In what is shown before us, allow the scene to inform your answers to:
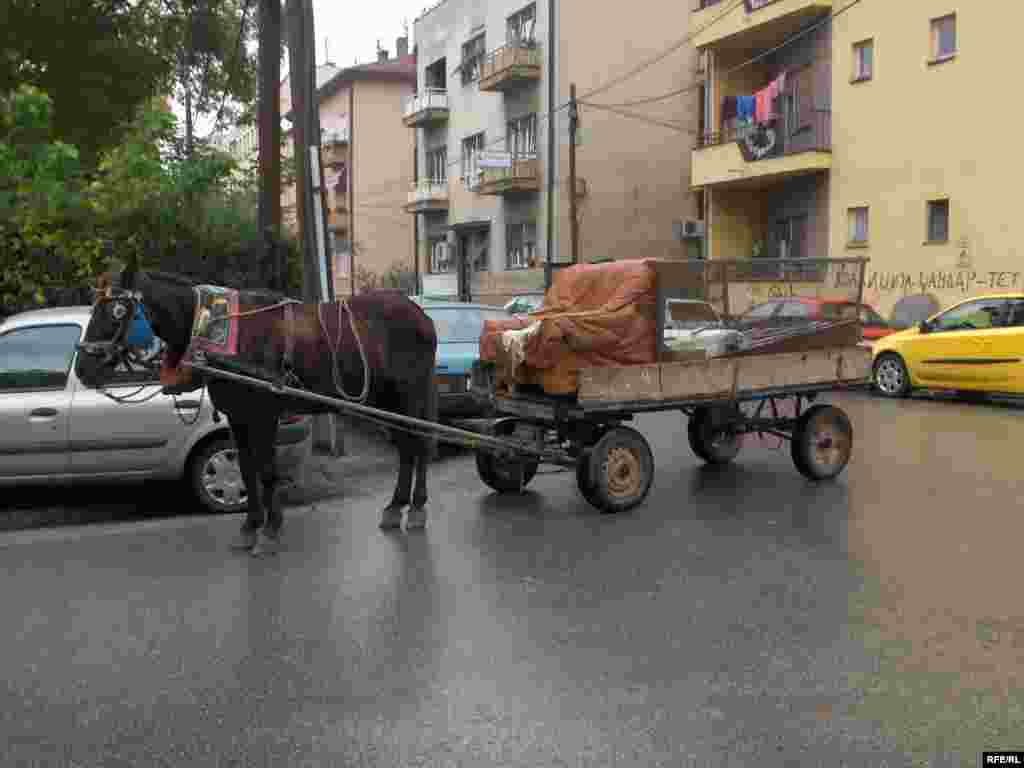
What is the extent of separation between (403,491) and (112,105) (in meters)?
12.7

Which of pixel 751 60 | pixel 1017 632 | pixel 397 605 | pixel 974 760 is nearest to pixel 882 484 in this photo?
pixel 1017 632

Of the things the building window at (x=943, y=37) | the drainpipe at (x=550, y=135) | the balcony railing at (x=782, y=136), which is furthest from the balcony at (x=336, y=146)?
the building window at (x=943, y=37)

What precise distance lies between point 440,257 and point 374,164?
12.6 metres

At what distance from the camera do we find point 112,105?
1884 cm

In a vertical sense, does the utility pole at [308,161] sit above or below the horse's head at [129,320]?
above

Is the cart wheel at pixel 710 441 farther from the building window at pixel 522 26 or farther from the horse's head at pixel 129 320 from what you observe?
the building window at pixel 522 26

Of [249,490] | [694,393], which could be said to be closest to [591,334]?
[694,393]

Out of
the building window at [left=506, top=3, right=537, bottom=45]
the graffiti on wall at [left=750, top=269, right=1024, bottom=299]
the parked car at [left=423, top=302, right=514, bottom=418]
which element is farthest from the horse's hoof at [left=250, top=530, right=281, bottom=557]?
the building window at [left=506, top=3, right=537, bottom=45]

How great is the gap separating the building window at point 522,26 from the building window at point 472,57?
2.40 meters

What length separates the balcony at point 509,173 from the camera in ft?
117

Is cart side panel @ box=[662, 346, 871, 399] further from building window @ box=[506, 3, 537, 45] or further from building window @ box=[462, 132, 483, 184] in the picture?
building window @ box=[462, 132, 483, 184]

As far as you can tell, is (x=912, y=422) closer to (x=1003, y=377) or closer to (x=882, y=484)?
(x=1003, y=377)

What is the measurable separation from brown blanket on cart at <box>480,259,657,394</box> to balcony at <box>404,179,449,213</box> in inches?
1434

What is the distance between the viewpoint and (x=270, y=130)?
13719 millimetres
